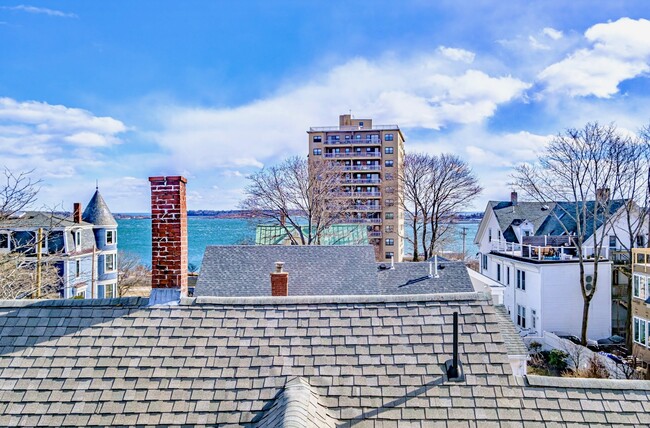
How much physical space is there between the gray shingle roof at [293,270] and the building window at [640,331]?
12564 millimetres

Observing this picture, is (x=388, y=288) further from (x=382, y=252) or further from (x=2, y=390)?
(x=382, y=252)

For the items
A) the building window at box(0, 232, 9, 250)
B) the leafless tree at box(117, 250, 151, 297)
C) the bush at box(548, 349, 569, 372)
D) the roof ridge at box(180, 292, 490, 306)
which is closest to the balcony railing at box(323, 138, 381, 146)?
the leafless tree at box(117, 250, 151, 297)

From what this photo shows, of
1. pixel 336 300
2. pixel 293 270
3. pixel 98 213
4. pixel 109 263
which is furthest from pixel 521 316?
pixel 98 213

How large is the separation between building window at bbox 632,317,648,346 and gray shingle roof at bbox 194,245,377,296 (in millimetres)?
12564

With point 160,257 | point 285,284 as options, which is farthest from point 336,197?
point 160,257

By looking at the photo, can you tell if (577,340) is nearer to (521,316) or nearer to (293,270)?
(521,316)

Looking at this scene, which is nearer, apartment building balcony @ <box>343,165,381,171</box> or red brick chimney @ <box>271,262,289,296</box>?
red brick chimney @ <box>271,262,289,296</box>

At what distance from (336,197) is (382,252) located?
15.3m

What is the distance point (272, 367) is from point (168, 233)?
2607mm

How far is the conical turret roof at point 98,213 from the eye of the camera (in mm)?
28584

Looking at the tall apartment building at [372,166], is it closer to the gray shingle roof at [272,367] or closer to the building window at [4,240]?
the building window at [4,240]

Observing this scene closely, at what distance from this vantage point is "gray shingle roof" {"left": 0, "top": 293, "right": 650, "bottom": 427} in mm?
4512

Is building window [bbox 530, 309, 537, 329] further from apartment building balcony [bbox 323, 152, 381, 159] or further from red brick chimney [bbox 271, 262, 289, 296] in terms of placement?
apartment building balcony [bbox 323, 152, 381, 159]

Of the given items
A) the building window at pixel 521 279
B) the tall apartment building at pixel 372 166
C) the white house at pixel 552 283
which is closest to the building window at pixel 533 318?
the white house at pixel 552 283
